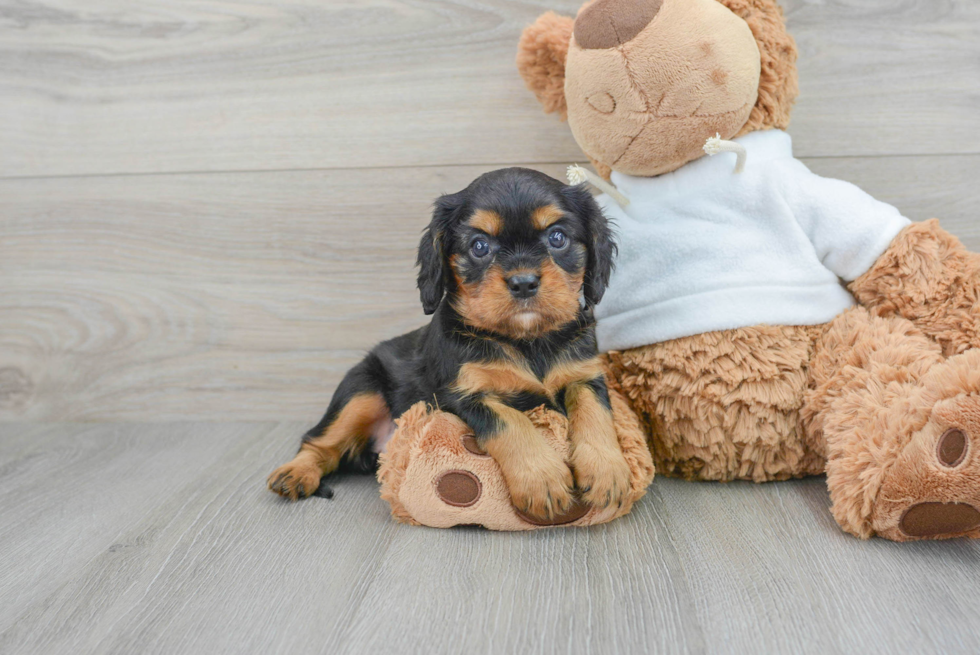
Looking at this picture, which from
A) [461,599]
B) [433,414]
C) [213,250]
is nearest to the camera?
[461,599]

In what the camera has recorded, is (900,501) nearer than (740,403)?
Yes

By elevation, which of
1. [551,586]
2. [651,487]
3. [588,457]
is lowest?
[651,487]

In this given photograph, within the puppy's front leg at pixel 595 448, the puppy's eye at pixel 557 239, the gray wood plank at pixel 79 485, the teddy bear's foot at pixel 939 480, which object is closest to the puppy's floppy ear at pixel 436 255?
the puppy's eye at pixel 557 239

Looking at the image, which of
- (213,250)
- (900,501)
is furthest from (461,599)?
(213,250)

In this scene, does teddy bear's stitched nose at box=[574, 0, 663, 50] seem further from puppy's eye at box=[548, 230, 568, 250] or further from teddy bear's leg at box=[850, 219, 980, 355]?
teddy bear's leg at box=[850, 219, 980, 355]

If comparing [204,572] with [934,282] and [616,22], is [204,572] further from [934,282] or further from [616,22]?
[934,282]

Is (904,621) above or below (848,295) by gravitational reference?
below

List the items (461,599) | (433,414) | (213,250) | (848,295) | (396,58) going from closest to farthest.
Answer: (461,599)
(433,414)
(848,295)
(396,58)
(213,250)

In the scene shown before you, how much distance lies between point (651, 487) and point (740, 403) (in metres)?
0.32

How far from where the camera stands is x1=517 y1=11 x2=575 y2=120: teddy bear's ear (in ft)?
5.92

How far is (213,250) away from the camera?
7.84 feet

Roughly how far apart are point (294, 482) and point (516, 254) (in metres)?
0.85

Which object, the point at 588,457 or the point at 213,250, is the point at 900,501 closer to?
the point at 588,457

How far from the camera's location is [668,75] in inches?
61.9
